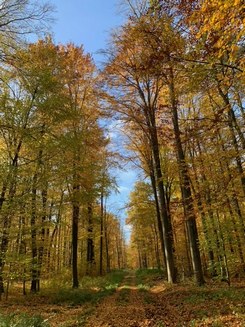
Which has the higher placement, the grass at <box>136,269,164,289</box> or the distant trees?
the distant trees

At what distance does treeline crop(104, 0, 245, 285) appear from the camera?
16.8 feet

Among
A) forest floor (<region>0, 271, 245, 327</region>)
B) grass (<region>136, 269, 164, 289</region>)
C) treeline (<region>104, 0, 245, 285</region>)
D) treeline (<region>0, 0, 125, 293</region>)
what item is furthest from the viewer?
grass (<region>136, 269, 164, 289</region>)

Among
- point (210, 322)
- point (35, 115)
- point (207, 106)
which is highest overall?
point (207, 106)

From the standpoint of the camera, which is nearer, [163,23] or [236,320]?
[163,23]

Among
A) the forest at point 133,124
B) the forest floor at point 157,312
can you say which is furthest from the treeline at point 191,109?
the forest floor at point 157,312

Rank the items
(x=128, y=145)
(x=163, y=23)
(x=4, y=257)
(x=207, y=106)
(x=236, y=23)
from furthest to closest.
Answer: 1. (x=128, y=145)
2. (x=207, y=106)
3. (x=4, y=257)
4. (x=163, y=23)
5. (x=236, y=23)

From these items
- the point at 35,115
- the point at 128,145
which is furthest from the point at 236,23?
the point at 128,145

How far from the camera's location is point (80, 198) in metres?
14.6

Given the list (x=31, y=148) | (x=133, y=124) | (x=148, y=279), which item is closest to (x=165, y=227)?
(x=133, y=124)

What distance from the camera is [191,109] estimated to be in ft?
55.3

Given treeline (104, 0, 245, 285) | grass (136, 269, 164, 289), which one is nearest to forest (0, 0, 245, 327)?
treeline (104, 0, 245, 285)

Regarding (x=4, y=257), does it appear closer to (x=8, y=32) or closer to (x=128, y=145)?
(x=8, y=32)

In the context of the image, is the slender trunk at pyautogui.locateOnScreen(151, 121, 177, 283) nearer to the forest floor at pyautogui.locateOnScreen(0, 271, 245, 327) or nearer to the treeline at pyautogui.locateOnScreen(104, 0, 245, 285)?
the treeline at pyautogui.locateOnScreen(104, 0, 245, 285)

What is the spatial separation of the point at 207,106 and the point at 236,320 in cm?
1040
